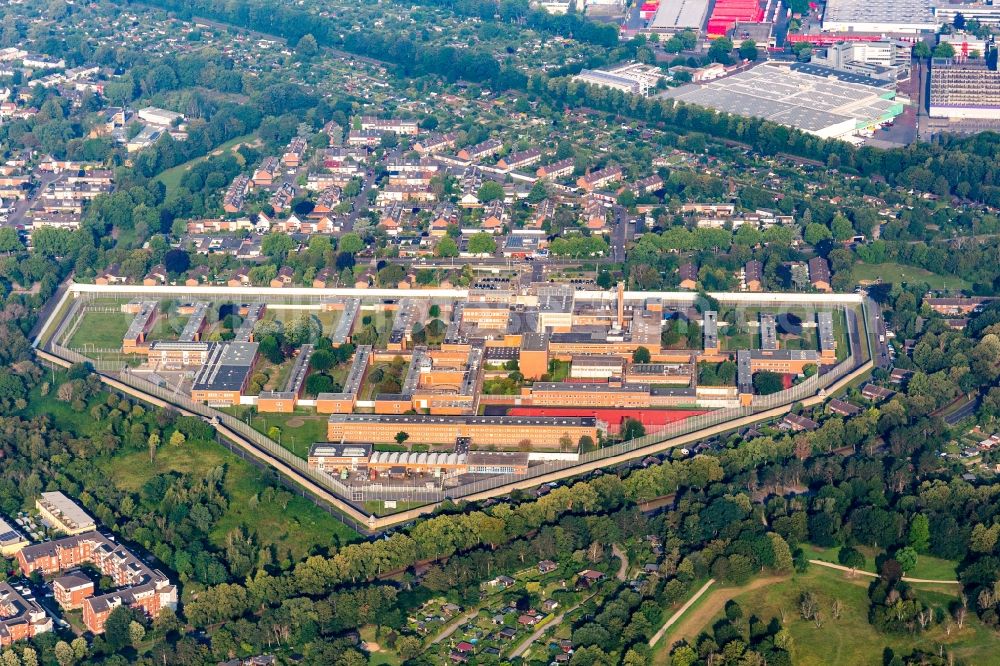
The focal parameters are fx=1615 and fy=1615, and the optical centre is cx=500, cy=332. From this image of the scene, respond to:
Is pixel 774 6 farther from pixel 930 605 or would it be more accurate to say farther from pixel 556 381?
pixel 930 605

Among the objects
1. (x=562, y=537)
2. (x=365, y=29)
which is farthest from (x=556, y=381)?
(x=365, y=29)

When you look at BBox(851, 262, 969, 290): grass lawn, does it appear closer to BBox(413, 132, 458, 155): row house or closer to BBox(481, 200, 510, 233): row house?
BBox(481, 200, 510, 233): row house

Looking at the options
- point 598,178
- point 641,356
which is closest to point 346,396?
point 641,356

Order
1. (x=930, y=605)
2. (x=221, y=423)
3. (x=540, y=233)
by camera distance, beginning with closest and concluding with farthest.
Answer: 1. (x=930, y=605)
2. (x=221, y=423)
3. (x=540, y=233)

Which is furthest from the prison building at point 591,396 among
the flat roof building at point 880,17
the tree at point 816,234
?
the flat roof building at point 880,17

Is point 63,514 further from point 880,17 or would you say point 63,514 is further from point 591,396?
point 880,17
